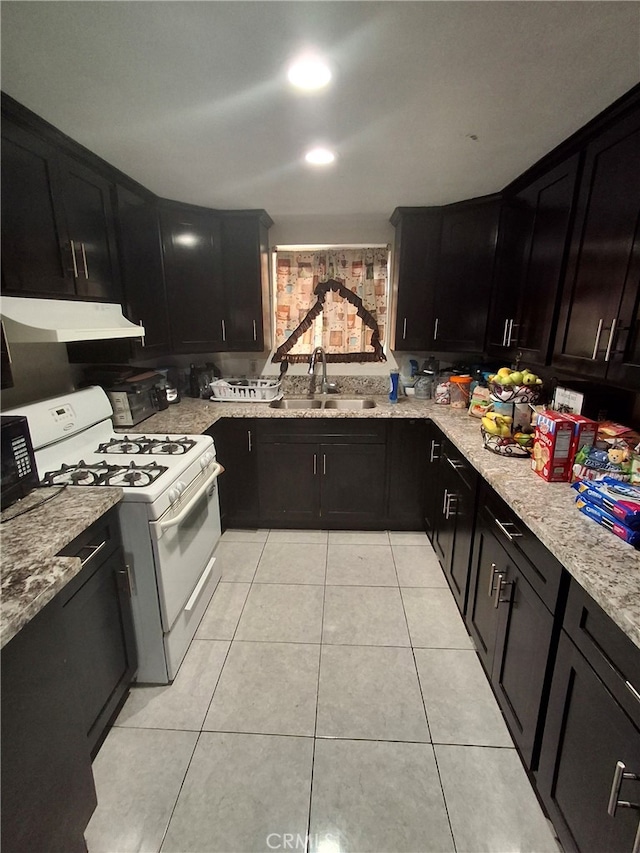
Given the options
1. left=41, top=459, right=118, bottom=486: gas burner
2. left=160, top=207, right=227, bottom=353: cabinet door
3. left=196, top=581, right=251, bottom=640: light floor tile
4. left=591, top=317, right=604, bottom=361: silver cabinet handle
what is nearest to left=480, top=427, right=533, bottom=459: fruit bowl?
left=591, top=317, right=604, bottom=361: silver cabinet handle

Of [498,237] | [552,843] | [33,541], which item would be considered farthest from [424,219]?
[552,843]

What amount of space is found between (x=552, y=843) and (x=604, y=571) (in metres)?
0.91

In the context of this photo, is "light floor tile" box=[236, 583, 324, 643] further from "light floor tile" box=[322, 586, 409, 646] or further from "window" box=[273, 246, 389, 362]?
"window" box=[273, 246, 389, 362]

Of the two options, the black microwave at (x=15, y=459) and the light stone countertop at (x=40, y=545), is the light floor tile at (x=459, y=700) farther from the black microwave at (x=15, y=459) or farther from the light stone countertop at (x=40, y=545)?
the black microwave at (x=15, y=459)

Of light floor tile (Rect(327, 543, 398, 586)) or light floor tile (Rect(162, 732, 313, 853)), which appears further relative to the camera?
light floor tile (Rect(327, 543, 398, 586))

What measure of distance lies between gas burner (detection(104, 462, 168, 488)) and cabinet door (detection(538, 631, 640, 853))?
4.90 ft

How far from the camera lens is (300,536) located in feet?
9.18

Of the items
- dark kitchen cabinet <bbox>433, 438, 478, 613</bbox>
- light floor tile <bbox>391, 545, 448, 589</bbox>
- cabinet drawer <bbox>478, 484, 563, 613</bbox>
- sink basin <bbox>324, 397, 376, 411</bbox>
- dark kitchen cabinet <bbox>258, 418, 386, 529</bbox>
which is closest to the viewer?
cabinet drawer <bbox>478, 484, 563, 613</bbox>

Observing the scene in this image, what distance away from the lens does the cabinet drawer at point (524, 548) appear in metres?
1.11

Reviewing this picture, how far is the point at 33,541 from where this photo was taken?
3.51ft

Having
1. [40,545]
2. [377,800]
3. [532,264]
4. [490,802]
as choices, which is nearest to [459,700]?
[490,802]

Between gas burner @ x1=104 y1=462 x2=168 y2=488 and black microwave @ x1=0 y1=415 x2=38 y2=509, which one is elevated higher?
black microwave @ x1=0 y1=415 x2=38 y2=509

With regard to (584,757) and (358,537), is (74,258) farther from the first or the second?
(584,757)

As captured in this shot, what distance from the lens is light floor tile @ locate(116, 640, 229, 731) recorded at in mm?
1494
